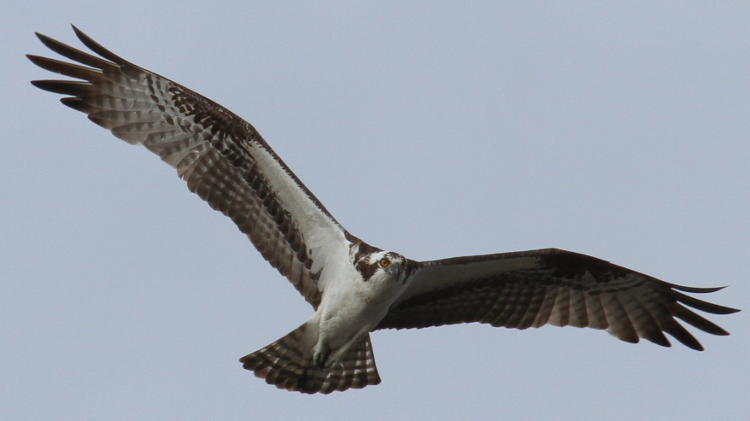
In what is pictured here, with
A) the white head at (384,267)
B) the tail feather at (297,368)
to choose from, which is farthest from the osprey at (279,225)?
the white head at (384,267)

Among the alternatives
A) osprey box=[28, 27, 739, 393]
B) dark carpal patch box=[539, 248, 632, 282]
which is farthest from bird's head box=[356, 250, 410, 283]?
dark carpal patch box=[539, 248, 632, 282]

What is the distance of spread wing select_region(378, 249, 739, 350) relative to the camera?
12242 millimetres

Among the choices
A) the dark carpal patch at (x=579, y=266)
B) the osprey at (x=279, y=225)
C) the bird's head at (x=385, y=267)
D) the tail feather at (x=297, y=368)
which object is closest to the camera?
the bird's head at (x=385, y=267)

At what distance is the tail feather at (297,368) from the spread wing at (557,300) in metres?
0.64

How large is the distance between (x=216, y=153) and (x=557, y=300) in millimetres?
3456

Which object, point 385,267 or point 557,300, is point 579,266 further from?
point 385,267

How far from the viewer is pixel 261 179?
11883mm

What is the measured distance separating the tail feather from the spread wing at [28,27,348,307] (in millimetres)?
430

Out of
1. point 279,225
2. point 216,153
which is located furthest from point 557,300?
point 216,153

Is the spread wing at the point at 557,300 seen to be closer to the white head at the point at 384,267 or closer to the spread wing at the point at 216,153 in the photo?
the white head at the point at 384,267

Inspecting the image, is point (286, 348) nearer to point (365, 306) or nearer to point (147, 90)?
point (365, 306)

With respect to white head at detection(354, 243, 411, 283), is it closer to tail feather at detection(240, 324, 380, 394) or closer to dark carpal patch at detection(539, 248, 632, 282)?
tail feather at detection(240, 324, 380, 394)

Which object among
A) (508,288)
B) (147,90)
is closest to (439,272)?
(508,288)

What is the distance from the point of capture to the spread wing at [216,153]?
465 inches
